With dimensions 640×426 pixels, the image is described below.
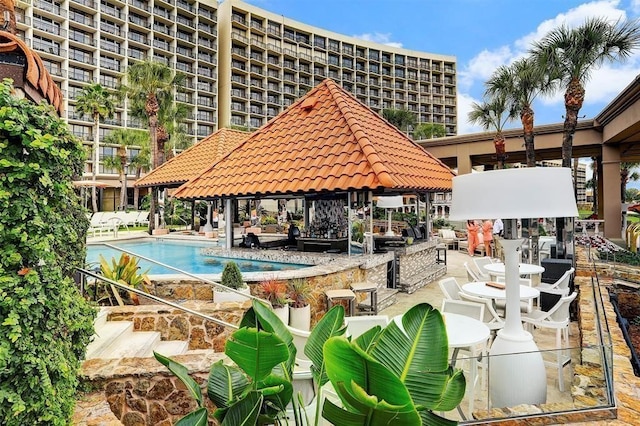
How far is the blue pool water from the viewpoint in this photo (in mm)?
11562

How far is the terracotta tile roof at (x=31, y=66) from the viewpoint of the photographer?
3.24 meters

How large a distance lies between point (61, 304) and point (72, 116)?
54.4 m

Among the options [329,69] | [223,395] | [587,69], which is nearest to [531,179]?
[223,395]

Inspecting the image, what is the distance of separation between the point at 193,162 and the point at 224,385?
68.3 ft

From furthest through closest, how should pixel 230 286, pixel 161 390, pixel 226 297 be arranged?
pixel 230 286 < pixel 226 297 < pixel 161 390

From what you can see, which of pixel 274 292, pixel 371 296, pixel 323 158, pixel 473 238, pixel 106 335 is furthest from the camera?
pixel 473 238

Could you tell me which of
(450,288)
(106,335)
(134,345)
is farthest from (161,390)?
(450,288)

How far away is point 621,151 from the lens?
2058cm

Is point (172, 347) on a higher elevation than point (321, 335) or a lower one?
lower

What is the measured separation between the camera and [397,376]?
171 cm

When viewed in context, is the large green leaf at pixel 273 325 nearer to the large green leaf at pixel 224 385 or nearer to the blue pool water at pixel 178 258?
the large green leaf at pixel 224 385

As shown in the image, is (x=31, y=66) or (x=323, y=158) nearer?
(x=31, y=66)

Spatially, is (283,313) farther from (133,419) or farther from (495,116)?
(495,116)

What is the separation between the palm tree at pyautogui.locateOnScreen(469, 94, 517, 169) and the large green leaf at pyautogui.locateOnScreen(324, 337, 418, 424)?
24.2 m
